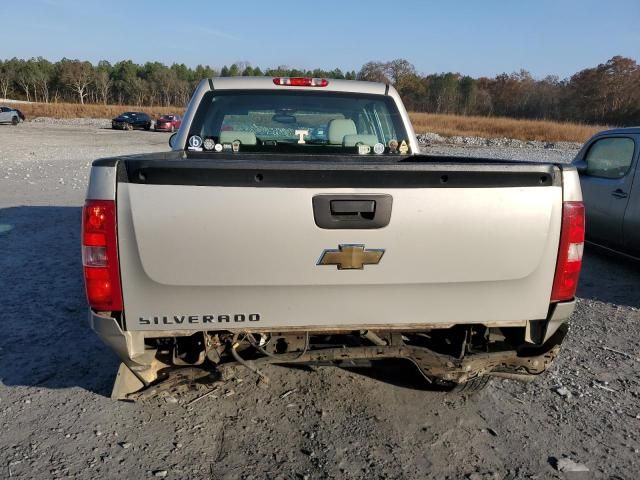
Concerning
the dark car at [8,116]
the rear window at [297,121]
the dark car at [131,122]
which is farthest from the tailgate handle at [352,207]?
the dark car at [8,116]

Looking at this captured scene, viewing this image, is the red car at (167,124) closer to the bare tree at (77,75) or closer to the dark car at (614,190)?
the dark car at (614,190)

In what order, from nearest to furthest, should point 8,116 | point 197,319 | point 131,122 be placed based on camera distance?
1. point 197,319
2. point 131,122
3. point 8,116

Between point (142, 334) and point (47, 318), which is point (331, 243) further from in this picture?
point (47, 318)

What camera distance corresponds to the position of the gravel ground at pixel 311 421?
268 centimetres

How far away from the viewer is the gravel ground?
2678mm

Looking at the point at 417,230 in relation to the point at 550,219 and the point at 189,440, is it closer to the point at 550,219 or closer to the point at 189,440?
the point at 550,219

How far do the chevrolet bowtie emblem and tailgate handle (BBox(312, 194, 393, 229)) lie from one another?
0.11m

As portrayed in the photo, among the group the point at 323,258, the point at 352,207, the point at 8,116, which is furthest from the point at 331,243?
the point at 8,116

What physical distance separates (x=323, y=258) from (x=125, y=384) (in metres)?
1.36

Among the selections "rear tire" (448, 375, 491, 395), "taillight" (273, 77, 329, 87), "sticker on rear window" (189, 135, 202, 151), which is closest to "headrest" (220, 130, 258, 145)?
"sticker on rear window" (189, 135, 202, 151)

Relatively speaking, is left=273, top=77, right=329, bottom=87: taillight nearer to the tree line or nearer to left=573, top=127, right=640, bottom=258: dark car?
left=573, top=127, right=640, bottom=258: dark car

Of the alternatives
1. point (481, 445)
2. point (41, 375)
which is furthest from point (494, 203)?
point (41, 375)

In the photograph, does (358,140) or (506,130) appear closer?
(358,140)

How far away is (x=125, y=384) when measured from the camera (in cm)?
287
